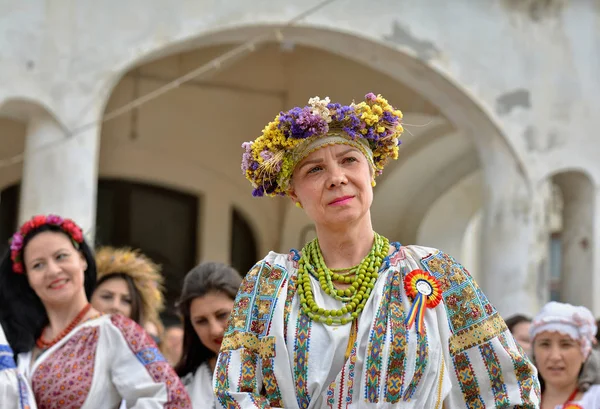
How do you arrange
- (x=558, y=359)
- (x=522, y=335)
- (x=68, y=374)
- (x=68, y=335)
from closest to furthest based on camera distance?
(x=68, y=374) < (x=68, y=335) < (x=558, y=359) < (x=522, y=335)

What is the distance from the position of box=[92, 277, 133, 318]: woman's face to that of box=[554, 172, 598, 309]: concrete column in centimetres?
540

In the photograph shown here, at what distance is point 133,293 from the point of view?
214 inches

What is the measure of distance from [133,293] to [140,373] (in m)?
1.27

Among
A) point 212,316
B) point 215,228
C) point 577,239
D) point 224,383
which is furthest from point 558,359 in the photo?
point 215,228

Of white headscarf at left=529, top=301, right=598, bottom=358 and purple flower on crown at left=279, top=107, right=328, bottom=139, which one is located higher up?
purple flower on crown at left=279, top=107, right=328, bottom=139

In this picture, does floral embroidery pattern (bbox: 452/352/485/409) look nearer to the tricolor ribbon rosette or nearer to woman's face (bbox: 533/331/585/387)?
the tricolor ribbon rosette

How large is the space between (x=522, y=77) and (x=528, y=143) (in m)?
0.56

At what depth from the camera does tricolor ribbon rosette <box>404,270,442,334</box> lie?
2936 millimetres

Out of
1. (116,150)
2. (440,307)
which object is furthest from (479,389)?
(116,150)

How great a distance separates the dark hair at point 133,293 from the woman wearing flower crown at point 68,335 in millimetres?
Answer: 848

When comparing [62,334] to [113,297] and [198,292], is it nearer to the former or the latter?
[198,292]

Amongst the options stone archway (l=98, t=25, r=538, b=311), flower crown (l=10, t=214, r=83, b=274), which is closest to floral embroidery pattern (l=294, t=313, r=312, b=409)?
flower crown (l=10, t=214, r=83, b=274)

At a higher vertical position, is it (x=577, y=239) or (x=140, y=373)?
(x=577, y=239)

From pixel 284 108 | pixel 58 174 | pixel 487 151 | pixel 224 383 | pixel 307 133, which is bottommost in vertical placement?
pixel 224 383
